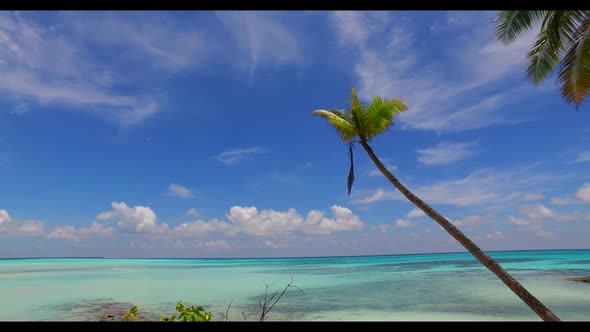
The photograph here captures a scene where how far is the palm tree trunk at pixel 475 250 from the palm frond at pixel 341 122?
0.30 m

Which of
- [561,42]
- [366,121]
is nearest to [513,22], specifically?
[561,42]

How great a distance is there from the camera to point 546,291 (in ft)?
66.9

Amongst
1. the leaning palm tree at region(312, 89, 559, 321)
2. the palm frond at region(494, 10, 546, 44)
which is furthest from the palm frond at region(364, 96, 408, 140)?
the palm frond at region(494, 10, 546, 44)

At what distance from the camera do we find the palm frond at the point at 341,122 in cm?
788

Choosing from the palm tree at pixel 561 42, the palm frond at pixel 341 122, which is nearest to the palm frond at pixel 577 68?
the palm tree at pixel 561 42

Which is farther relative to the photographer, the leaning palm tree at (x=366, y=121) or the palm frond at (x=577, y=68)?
the leaning palm tree at (x=366, y=121)

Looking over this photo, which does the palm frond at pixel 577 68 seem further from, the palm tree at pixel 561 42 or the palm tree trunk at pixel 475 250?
the palm tree trunk at pixel 475 250

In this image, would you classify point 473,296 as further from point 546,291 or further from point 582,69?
point 582,69

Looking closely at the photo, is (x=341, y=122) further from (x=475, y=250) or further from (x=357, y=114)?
(x=475, y=250)

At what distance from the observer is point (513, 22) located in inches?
256

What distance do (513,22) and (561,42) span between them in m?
0.83

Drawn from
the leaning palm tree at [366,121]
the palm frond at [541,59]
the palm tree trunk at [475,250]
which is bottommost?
the palm tree trunk at [475,250]
